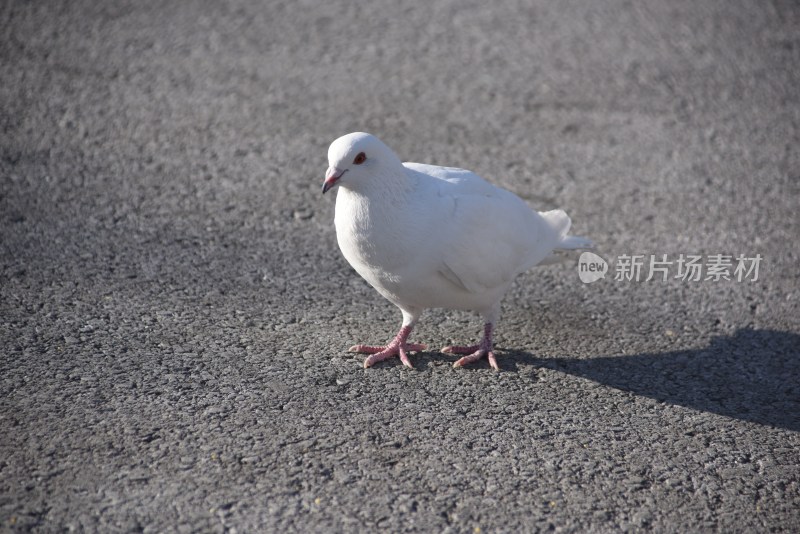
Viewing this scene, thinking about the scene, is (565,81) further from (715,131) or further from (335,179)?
(335,179)

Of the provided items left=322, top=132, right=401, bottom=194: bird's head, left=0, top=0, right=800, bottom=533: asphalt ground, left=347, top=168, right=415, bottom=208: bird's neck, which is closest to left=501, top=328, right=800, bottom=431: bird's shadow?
left=0, top=0, right=800, bottom=533: asphalt ground

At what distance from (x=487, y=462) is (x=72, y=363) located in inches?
84.4

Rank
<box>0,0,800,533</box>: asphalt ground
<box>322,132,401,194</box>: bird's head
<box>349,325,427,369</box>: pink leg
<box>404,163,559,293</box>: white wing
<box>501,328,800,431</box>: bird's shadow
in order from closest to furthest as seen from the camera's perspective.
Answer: <box>0,0,800,533</box>: asphalt ground, <box>322,132,401,194</box>: bird's head, <box>404,163,559,293</box>: white wing, <box>501,328,800,431</box>: bird's shadow, <box>349,325,427,369</box>: pink leg

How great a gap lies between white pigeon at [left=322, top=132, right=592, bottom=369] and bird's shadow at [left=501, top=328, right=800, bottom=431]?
1.79ft

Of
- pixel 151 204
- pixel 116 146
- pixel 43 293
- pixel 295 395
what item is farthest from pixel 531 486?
pixel 116 146

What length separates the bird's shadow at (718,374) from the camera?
4.31 metres

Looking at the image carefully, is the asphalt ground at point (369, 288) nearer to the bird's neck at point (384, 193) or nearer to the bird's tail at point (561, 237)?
the bird's tail at point (561, 237)

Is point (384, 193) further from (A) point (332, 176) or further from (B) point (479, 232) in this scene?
(B) point (479, 232)

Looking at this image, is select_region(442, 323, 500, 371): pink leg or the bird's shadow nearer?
the bird's shadow

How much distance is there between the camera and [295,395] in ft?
13.6

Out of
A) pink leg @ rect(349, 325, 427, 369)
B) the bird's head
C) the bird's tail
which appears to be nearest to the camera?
the bird's head

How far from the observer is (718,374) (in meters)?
4.59

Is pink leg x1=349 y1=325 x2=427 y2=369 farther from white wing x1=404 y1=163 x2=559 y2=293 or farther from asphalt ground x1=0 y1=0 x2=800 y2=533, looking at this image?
white wing x1=404 y1=163 x2=559 y2=293

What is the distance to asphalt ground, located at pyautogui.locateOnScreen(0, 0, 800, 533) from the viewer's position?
141 inches
